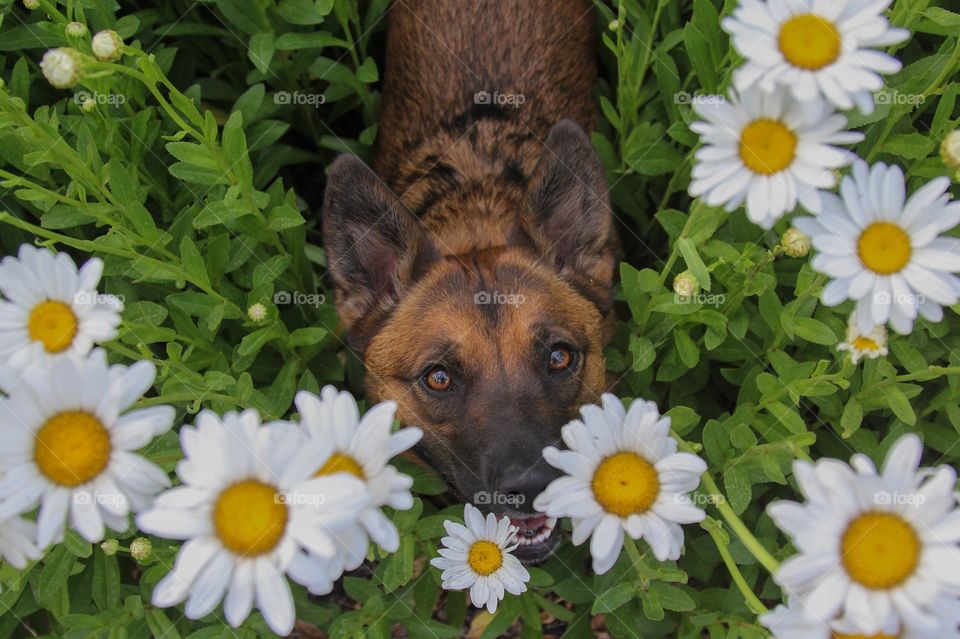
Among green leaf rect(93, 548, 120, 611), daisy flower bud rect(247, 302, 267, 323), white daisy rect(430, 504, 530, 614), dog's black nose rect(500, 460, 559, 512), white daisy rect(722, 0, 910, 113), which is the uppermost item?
white daisy rect(722, 0, 910, 113)

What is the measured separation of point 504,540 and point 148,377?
128 cm

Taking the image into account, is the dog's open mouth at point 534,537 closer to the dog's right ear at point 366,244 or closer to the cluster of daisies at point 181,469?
the dog's right ear at point 366,244

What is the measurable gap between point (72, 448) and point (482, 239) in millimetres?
2136

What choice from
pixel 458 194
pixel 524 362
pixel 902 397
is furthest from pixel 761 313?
pixel 458 194

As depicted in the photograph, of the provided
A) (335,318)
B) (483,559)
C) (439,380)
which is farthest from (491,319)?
(483,559)

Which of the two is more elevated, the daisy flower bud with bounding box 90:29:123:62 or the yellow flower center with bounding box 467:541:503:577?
the daisy flower bud with bounding box 90:29:123:62

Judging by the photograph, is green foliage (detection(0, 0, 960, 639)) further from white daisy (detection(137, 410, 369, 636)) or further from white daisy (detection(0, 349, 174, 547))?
white daisy (detection(137, 410, 369, 636))

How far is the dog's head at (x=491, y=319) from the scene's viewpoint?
9.95 ft

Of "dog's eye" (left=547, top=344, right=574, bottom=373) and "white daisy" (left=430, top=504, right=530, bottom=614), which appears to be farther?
"dog's eye" (left=547, top=344, right=574, bottom=373)

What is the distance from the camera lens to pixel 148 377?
187 cm

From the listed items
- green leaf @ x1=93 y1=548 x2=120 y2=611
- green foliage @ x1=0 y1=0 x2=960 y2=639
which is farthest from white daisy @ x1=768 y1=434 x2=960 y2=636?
green leaf @ x1=93 y1=548 x2=120 y2=611

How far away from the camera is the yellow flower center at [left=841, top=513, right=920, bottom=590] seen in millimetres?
1799

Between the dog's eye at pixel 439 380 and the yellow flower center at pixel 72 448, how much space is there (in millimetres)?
1475

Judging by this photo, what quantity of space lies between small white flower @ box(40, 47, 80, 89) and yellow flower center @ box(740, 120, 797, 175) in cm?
155
